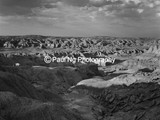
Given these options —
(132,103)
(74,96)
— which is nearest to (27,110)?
(132,103)

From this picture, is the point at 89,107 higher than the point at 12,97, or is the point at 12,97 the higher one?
the point at 12,97

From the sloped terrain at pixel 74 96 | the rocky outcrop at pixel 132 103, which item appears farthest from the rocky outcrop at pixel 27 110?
the rocky outcrop at pixel 132 103

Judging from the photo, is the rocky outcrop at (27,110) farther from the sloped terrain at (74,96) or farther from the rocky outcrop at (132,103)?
the rocky outcrop at (132,103)

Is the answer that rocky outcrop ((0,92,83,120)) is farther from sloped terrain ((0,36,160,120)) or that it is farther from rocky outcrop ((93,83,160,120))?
rocky outcrop ((93,83,160,120))

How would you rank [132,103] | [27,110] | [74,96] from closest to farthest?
[27,110]
[132,103]
[74,96]

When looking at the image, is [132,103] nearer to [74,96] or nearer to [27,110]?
[74,96]

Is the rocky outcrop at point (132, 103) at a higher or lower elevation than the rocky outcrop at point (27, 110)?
lower

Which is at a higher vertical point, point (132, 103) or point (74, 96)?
point (132, 103)

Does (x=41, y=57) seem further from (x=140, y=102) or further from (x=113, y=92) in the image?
(x=140, y=102)

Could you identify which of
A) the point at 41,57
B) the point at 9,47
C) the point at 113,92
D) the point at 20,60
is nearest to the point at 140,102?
the point at 113,92

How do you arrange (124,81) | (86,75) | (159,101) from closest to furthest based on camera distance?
(159,101) → (124,81) → (86,75)

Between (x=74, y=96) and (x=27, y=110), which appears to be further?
(x=74, y=96)
